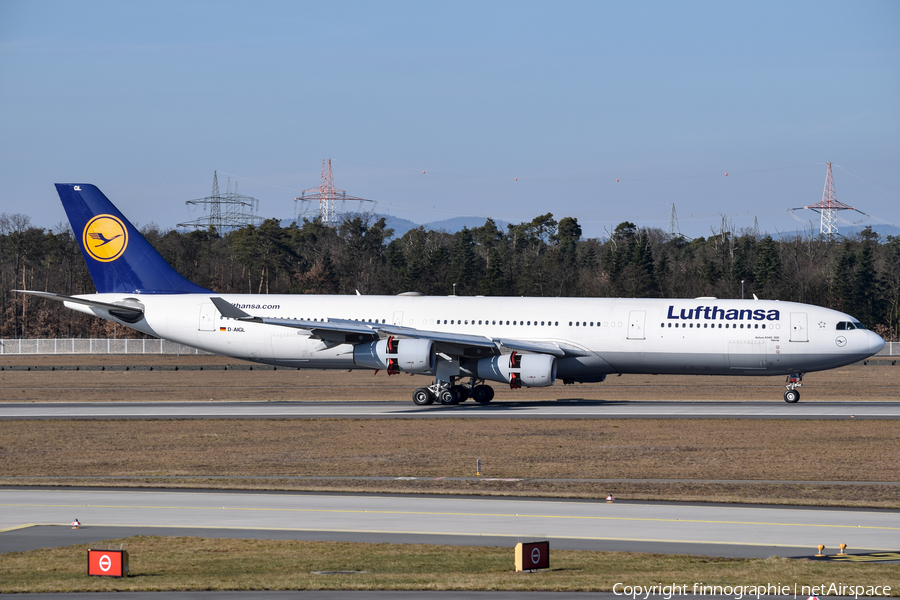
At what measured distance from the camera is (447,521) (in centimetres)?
1784

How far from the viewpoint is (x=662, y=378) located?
63.6m

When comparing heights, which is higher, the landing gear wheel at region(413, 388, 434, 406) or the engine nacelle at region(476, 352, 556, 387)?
the engine nacelle at region(476, 352, 556, 387)

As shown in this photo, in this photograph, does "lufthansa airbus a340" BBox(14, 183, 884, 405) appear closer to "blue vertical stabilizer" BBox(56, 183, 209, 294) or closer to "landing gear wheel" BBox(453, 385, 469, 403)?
"landing gear wheel" BBox(453, 385, 469, 403)

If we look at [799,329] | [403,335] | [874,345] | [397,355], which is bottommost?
[397,355]

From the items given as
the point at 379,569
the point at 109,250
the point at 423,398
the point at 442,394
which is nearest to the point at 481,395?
the point at 442,394

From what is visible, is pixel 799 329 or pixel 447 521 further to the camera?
pixel 799 329

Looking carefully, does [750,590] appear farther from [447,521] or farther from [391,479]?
[391,479]

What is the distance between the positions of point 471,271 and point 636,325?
9219 cm

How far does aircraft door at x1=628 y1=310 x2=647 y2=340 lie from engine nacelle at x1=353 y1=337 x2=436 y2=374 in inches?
340

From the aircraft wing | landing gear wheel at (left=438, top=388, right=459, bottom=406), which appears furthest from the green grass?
landing gear wheel at (left=438, top=388, right=459, bottom=406)

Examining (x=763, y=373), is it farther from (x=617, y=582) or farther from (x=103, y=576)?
(x=103, y=576)

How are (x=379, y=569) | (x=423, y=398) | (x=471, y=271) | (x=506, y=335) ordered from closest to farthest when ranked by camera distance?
(x=379, y=569) → (x=423, y=398) → (x=506, y=335) → (x=471, y=271)

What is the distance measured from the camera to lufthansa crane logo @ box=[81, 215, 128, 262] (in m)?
48.2

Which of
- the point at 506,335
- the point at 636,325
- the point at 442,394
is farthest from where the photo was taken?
the point at 506,335
